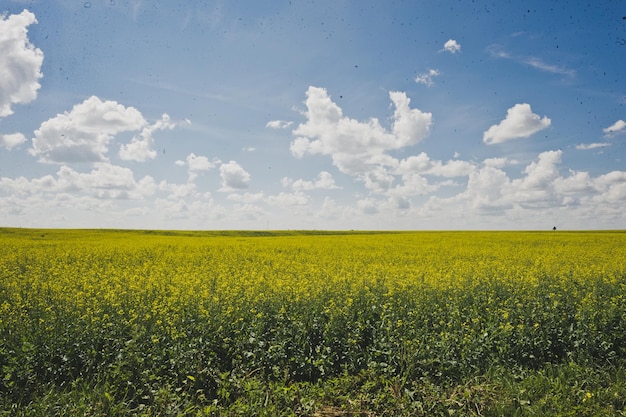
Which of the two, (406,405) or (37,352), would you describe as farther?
(37,352)

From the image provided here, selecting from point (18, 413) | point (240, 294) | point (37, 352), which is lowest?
point (18, 413)

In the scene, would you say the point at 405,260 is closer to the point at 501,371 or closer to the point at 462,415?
the point at 501,371

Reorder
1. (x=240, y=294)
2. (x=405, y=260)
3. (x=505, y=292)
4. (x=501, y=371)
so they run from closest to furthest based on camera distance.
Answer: (x=501, y=371) < (x=240, y=294) < (x=505, y=292) < (x=405, y=260)

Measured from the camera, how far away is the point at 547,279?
10695 mm

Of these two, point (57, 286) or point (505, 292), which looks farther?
point (57, 286)

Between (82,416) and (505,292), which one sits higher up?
(505,292)

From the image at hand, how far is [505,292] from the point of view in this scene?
908 cm

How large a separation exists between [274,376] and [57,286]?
7.67 meters

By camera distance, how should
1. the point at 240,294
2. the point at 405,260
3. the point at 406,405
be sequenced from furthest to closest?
1. the point at 405,260
2. the point at 240,294
3. the point at 406,405

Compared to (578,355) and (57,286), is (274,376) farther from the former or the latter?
(57,286)

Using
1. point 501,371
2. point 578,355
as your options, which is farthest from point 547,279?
point 501,371

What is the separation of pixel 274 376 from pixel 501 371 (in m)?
3.47

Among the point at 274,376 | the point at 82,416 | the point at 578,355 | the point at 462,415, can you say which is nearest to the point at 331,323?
the point at 274,376

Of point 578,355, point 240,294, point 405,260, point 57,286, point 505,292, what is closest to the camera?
point 578,355
